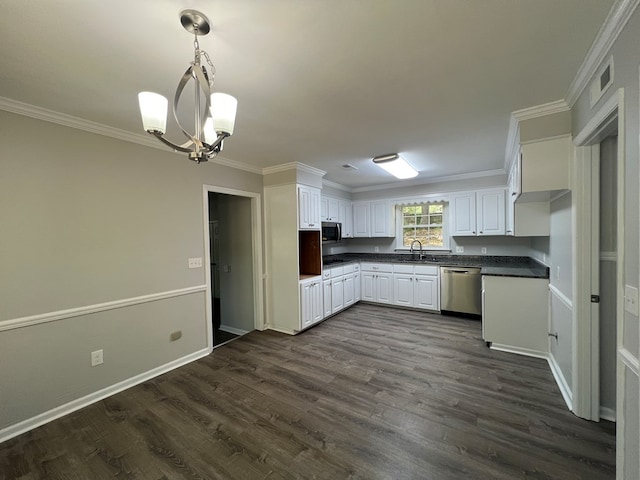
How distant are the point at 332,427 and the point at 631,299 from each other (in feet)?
6.28

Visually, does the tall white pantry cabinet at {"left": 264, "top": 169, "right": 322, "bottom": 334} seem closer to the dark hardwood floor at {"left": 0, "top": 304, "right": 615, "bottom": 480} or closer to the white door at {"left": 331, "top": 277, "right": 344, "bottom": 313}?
the white door at {"left": 331, "top": 277, "right": 344, "bottom": 313}

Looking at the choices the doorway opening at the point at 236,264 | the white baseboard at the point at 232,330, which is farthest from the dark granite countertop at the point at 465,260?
the white baseboard at the point at 232,330

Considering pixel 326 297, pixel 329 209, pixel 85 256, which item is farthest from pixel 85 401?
pixel 329 209

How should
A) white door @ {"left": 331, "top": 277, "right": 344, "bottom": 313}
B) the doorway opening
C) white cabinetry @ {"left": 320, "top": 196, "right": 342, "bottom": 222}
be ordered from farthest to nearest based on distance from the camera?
1. white cabinetry @ {"left": 320, "top": 196, "right": 342, "bottom": 222}
2. white door @ {"left": 331, "top": 277, "right": 344, "bottom": 313}
3. the doorway opening

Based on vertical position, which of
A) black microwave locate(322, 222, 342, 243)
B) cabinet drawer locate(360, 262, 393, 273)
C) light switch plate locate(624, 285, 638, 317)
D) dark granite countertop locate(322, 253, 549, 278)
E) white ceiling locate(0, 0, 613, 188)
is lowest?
cabinet drawer locate(360, 262, 393, 273)

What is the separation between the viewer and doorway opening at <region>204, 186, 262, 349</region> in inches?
161

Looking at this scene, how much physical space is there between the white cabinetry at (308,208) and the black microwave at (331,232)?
0.58m

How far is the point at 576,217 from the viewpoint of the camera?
197 cm

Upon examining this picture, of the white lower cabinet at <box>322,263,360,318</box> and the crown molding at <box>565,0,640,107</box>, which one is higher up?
the crown molding at <box>565,0,640,107</box>

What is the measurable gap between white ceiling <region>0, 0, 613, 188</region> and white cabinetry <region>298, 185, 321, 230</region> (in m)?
1.44

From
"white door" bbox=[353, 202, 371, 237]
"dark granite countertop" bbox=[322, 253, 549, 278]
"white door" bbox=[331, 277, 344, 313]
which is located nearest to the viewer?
"dark granite countertop" bbox=[322, 253, 549, 278]

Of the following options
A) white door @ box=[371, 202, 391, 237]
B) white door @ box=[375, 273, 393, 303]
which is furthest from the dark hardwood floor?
white door @ box=[371, 202, 391, 237]

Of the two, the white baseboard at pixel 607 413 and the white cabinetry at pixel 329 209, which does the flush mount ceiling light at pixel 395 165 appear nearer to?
the white cabinetry at pixel 329 209

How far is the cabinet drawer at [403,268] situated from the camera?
192 inches
